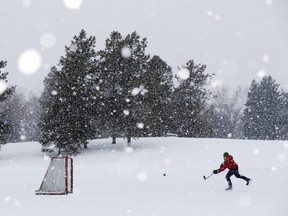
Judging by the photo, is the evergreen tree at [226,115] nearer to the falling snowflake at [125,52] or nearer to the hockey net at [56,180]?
the falling snowflake at [125,52]

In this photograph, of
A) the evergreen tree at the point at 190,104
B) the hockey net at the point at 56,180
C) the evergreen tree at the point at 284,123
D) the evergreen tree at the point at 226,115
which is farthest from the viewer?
the evergreen tree at the point at 226,115

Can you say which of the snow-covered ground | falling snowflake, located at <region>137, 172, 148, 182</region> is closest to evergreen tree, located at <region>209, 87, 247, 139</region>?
the snow-covered ground

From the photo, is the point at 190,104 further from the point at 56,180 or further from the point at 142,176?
the point at 56,180

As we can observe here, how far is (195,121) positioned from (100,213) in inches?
1833

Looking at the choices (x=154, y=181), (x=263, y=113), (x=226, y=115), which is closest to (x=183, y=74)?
(x=263, y=113)

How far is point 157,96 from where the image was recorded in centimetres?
4491

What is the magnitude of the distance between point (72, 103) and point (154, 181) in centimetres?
1867

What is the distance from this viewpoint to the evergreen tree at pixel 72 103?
127 ft

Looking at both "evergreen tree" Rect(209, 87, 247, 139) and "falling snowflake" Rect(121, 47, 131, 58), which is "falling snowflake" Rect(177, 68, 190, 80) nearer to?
"evergreen tree" Rect(209, 87, 247, 139)

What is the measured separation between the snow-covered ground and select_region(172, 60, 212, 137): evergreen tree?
632 inches

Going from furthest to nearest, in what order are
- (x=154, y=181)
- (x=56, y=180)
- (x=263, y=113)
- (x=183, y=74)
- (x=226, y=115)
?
1. (x=226, y=115)
2. (x=263, y=113)
3. (x=183, y=74)
4. (x=154, y=181)
5. (x=56, y=180)

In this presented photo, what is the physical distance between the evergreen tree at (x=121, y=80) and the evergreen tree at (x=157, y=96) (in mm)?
727

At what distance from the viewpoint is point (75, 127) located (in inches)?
1533

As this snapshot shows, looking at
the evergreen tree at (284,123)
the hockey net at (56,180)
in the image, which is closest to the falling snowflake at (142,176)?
the hockey net at (56,180)
